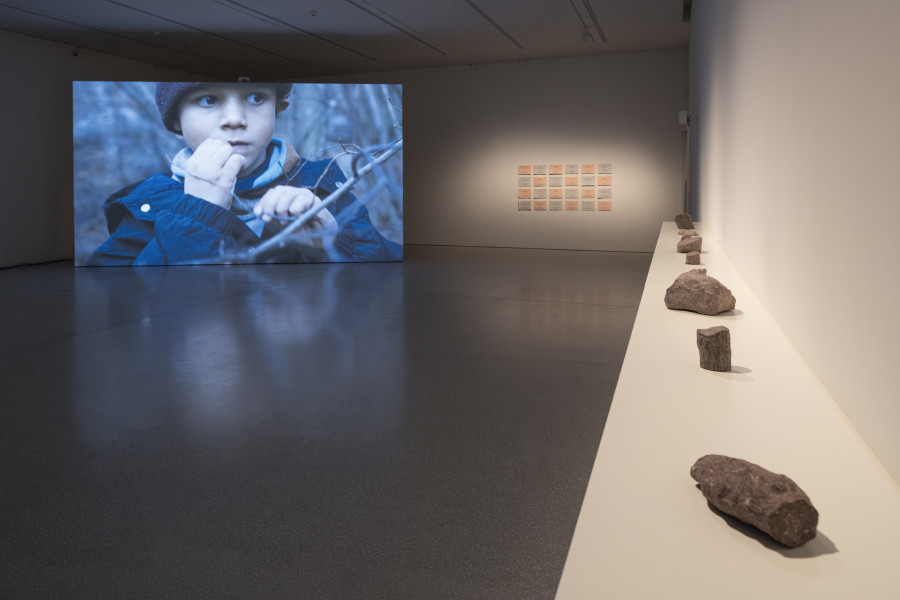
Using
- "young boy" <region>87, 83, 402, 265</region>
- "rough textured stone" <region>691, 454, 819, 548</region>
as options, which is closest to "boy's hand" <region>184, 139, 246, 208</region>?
"young boy" <region>87, 83, 402, 265</region>

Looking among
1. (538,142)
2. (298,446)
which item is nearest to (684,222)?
(298,446)

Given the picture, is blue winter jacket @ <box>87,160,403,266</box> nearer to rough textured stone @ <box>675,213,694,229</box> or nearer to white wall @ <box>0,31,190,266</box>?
white wall @ <box>0,31,190,266</box>

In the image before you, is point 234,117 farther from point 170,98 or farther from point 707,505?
point 707,505

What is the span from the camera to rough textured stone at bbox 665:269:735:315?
2.75 metres

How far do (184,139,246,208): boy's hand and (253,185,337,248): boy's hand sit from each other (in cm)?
66

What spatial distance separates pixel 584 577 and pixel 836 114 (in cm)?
129

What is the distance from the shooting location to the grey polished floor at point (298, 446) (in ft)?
9.24

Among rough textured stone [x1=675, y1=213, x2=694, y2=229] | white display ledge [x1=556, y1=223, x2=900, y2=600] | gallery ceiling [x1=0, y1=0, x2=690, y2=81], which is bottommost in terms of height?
white display ledge [x1=556, y1=223, x2=900, y2=600]

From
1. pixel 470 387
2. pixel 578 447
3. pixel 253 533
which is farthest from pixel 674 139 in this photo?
pixel 253 533

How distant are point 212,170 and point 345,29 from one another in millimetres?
3584

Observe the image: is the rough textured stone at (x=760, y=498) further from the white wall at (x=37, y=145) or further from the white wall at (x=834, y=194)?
the white wall at (x=37, y=145)

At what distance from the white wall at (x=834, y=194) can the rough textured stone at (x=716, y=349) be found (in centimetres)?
23

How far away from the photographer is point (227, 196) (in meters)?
13.6

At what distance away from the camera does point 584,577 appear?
0.99 metres
